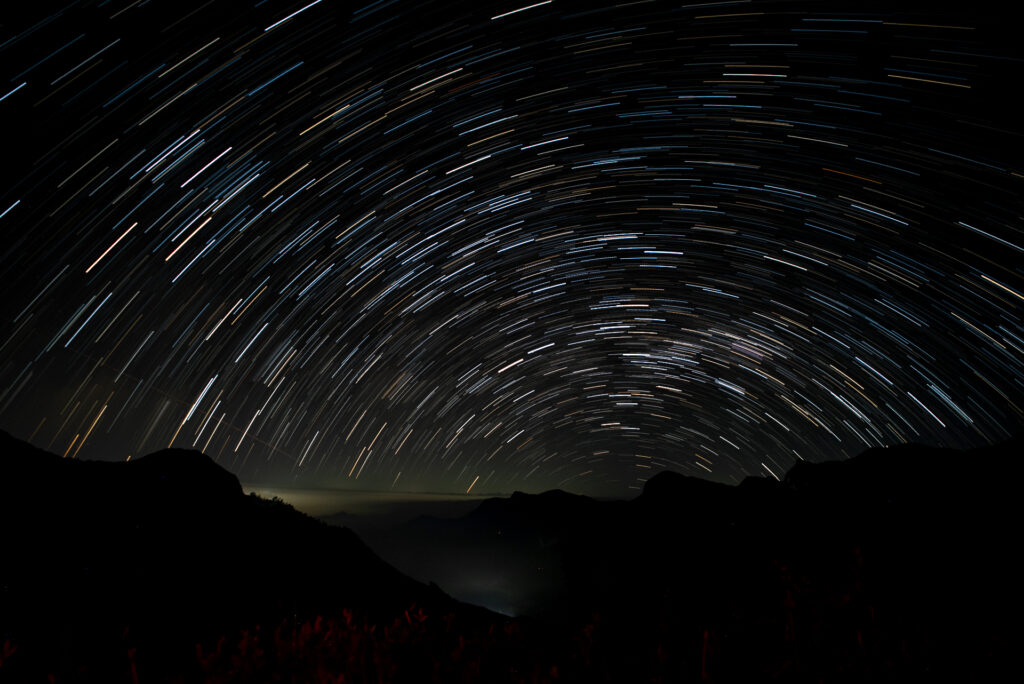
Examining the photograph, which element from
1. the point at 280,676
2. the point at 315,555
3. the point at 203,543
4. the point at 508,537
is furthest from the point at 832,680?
the point at 508,537

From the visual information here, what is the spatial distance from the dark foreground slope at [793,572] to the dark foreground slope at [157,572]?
5.54 meters

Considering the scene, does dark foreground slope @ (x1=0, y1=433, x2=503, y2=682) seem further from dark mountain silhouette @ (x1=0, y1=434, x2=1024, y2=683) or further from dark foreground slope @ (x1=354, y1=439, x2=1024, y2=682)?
dark foreground slope @ (x1=354, y1=439, x2=1024, y2=682)

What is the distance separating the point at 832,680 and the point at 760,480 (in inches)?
1469

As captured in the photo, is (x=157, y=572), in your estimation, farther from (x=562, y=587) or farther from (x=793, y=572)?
(x=562, y=587)

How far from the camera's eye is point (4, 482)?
21297mm

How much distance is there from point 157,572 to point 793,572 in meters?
27.3

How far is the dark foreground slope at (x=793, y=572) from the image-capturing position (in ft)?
17.4

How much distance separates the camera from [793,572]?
41.1 feet

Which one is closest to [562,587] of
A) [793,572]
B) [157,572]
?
[793,572]

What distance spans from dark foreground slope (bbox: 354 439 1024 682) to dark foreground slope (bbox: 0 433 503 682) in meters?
5.54

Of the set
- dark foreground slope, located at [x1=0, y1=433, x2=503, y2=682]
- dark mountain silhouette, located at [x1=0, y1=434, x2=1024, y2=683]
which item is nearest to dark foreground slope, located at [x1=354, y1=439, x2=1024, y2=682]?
dark mountain silhouette, located at [x1=0, y1=434, x2=1024, y2=683]

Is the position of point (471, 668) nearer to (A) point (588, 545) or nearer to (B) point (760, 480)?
(B) point (760, 480)

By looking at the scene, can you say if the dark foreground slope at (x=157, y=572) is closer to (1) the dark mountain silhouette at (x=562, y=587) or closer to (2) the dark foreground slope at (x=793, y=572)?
(1) the dark mountain silhouette at (x=562, y=587)

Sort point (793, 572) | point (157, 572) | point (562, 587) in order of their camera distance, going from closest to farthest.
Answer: point (793, 572)
point (157, 572)
point (562, 587)
